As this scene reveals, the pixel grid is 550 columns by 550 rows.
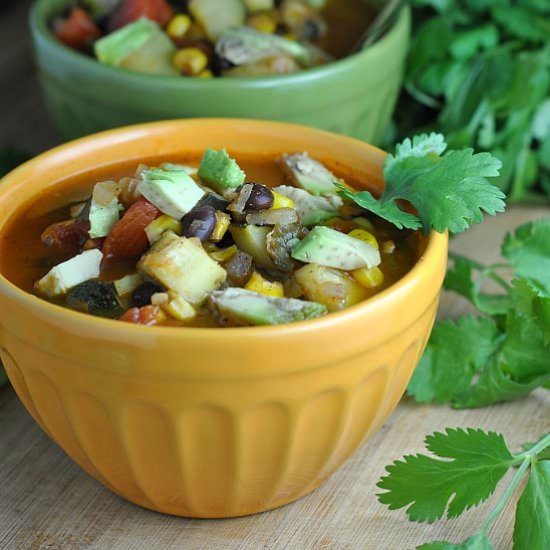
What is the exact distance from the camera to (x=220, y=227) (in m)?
1.52

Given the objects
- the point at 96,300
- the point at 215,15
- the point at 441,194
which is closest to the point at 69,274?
the point at 96,300

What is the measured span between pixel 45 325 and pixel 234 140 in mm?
627

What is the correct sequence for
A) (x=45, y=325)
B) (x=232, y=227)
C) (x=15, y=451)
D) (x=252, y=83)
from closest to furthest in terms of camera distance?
(x=45, y=325)
(x=232, y=227)
(x=15, y=451)
(x=252, y=83)

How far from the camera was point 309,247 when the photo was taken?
1.48 meters

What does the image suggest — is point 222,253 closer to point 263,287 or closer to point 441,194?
point 263,287

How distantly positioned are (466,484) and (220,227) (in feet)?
1.75

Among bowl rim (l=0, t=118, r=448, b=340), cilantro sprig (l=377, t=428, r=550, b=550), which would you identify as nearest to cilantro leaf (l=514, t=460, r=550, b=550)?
cilantro sprig (l=377, t=428, r=550, b=550)

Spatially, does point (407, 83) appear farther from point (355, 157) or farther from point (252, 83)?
point (355, 157)

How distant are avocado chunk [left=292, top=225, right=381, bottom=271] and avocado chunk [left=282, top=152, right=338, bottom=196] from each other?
8.2 inches

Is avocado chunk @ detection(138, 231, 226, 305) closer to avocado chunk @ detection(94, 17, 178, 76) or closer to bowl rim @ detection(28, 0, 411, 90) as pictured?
bowl rim @ detection(28, 0, 411, 90)

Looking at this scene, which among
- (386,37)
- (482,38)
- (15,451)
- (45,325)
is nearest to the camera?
(45,325)

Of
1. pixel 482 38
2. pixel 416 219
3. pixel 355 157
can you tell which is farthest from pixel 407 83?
pixel 416 219

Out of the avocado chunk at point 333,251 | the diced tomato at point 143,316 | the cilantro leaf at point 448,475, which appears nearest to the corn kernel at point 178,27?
the avocado chunk at point 333,251

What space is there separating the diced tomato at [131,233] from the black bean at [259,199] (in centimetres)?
14
